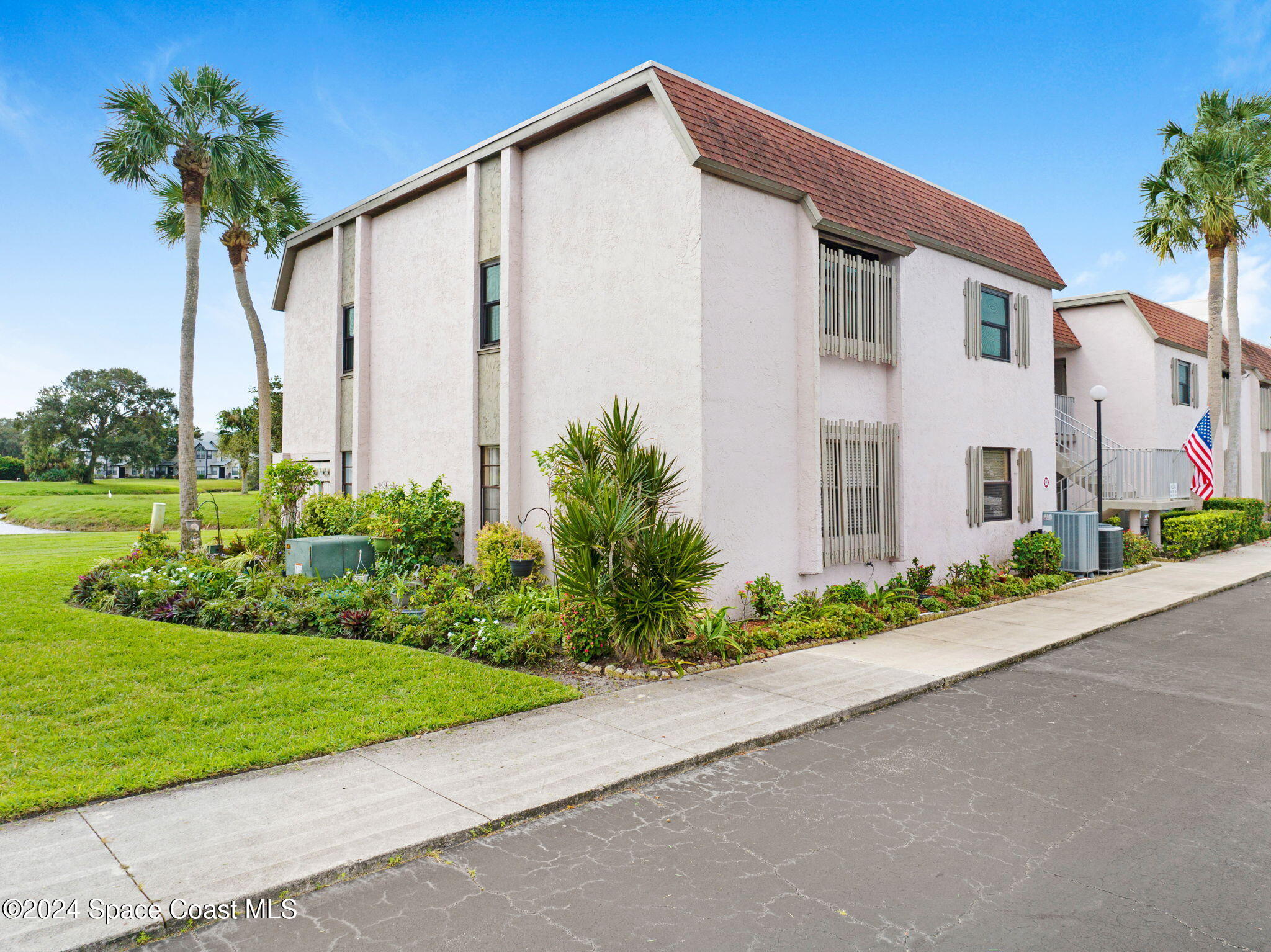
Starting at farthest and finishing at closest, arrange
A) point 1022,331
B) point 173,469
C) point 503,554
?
1. point 173,469
2. point 1022,331
3. point 503,554

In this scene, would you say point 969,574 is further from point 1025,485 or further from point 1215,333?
point 1215,333

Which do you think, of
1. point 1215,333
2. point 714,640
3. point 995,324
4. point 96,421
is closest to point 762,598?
point 714,640

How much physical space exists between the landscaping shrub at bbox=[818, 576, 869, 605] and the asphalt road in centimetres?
435

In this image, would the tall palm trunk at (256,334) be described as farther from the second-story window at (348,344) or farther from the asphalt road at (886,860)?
the asphalt road at (886,860)

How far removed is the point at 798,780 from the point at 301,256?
17.4m

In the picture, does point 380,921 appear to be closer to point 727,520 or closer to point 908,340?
point 727,520

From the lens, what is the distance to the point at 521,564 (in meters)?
11.5

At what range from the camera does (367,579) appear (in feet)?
39.2

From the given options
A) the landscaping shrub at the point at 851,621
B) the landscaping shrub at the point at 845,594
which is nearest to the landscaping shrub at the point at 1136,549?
the landscaping shrub at the point at 845,594

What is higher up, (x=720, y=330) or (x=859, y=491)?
(x=720, y=330)

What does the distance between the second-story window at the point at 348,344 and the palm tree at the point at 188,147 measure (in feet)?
13.8

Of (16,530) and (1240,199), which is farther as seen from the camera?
(16,530)

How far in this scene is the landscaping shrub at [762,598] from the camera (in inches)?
400

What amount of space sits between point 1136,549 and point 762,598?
11.8m
